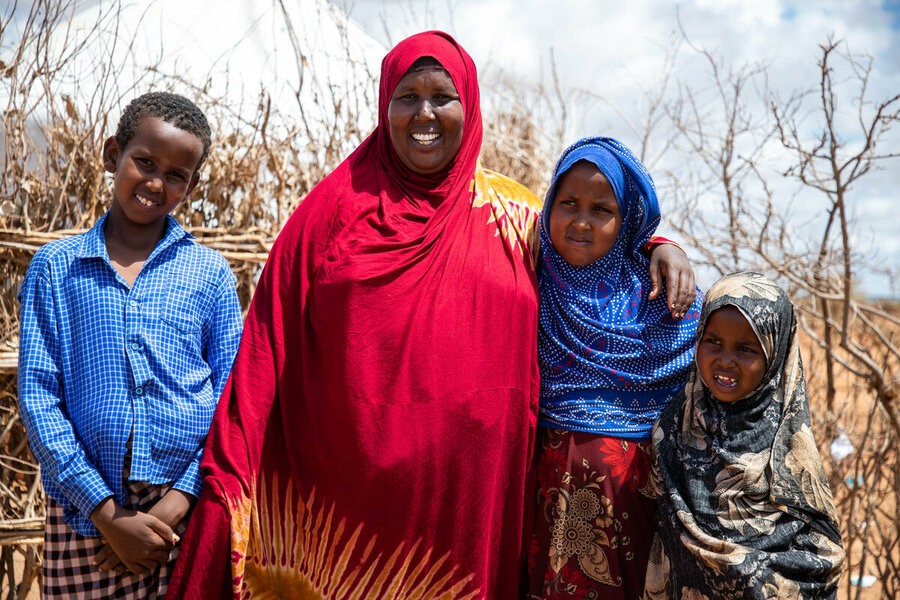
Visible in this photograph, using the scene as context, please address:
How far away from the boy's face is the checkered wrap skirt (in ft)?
2.43

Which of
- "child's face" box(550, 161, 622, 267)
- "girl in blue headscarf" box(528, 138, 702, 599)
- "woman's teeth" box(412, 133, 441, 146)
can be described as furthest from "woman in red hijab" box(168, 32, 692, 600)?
"woman's teeth" box(412, 133, 441, 146)

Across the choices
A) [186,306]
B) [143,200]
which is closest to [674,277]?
[186,306]

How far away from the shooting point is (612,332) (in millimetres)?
2277

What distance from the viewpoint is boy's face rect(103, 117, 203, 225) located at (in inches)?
86.2

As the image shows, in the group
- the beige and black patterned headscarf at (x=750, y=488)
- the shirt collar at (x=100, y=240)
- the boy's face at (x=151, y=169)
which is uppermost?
the boy's face at (x=151, y=169)

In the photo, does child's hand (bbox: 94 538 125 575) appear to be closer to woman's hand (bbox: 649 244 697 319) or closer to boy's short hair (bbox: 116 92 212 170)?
boy's short hair (bbox: 116 92 212 170)

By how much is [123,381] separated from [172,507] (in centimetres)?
35

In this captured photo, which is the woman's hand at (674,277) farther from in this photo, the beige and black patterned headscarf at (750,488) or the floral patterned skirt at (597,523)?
the floral patterned skirt at (597,523)

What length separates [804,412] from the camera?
6.96 feet

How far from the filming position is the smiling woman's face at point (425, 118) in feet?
7.92

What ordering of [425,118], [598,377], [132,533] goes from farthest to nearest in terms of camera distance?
[425,118], [598,377], [132,533]

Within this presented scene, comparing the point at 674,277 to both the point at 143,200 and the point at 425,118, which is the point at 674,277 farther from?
the point at 143,200

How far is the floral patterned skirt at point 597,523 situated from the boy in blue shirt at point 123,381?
985 millimetres

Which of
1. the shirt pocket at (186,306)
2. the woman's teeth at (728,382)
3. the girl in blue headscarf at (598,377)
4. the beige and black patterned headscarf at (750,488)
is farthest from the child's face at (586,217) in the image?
the shirt pocket at (186,306)
